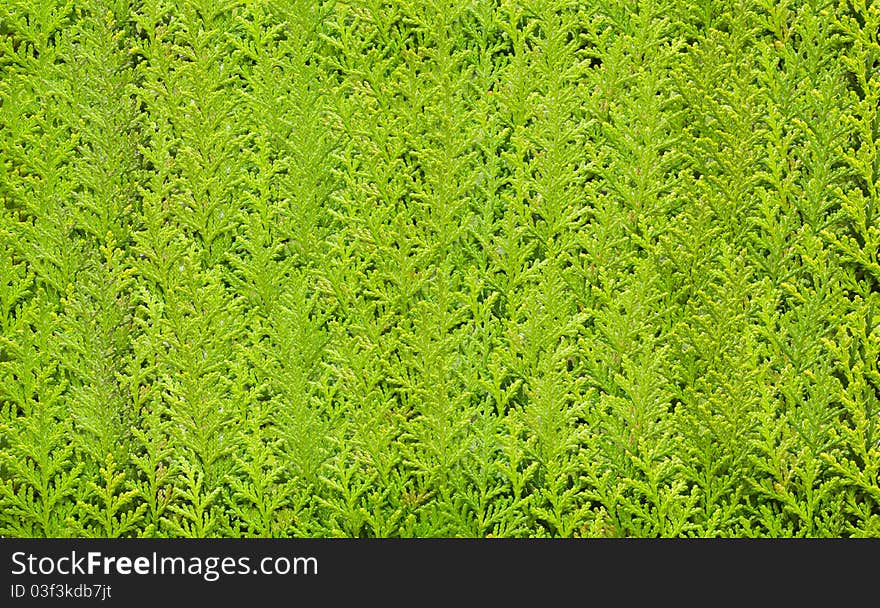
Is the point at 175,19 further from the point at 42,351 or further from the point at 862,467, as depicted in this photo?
the point at 862,467

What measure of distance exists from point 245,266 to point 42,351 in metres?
1.19

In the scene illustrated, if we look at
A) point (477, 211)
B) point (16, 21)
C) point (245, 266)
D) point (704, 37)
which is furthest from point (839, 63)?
point (16, 21)

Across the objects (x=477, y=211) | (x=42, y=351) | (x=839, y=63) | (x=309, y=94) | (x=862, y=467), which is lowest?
(x=862, y=467)

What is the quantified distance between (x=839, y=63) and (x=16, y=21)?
446 cm

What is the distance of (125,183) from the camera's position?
4391mm

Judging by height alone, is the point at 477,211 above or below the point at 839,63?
below

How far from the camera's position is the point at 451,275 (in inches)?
169

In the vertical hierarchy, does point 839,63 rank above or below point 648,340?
above

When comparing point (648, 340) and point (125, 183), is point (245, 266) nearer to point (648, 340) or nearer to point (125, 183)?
point (125, 183)

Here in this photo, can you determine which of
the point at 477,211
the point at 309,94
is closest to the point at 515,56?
the point at 477,211

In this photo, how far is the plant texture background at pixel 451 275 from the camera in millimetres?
4199

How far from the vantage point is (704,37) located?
14.2 ft

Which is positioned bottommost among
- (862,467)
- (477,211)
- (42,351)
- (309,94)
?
(862,467)

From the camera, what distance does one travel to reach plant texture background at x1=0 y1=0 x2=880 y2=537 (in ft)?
13.8
